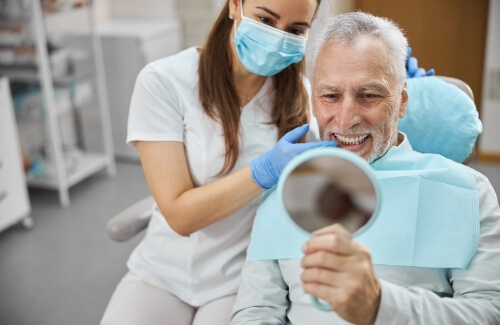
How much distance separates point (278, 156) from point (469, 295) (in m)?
0.45

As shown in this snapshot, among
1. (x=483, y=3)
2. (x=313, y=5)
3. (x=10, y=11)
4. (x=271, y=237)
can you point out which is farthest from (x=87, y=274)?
(x=483, y=3)

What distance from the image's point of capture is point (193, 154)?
1.49 meters

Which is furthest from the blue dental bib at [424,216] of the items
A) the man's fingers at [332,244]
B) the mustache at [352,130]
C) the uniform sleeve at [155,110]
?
the uniform sleeve at [155,110]

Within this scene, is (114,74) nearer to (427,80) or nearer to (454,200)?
(427,80)

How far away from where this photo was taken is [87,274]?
2.79 metres

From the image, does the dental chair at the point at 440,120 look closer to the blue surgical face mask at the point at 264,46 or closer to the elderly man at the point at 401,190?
the elderly man at the point at 401,190

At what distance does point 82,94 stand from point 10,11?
2.24 ft

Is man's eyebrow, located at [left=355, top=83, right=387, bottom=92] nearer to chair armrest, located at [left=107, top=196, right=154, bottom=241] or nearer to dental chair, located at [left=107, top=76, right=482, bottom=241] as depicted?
dental chair, located at [left=107, top=76, right=482, bottom=241]

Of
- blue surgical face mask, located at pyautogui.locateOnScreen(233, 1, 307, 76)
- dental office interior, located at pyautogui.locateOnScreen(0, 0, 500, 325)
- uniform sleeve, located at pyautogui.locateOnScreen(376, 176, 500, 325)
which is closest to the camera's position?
uniform sleeve, located at pyautogui.locateOnScreen(376, 176, 500, 325)

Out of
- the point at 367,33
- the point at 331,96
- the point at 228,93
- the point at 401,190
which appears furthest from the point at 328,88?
the point at 228,93

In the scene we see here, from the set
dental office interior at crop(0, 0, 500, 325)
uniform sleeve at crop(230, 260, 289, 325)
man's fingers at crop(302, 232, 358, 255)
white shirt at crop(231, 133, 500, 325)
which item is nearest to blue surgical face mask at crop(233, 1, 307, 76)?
white shirt at crop(231, 133, 500, 325)

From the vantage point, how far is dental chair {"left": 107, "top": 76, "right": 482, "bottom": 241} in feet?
4.73

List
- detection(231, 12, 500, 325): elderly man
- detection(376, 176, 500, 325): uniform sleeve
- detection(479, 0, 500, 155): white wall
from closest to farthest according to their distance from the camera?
detection(376, 176, 500, 325): uniform sleeve
detection(231, 12, 500, 325): elderly man
detection(479, 0, 500, 155): white wall

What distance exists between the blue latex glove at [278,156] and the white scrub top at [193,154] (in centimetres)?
25
